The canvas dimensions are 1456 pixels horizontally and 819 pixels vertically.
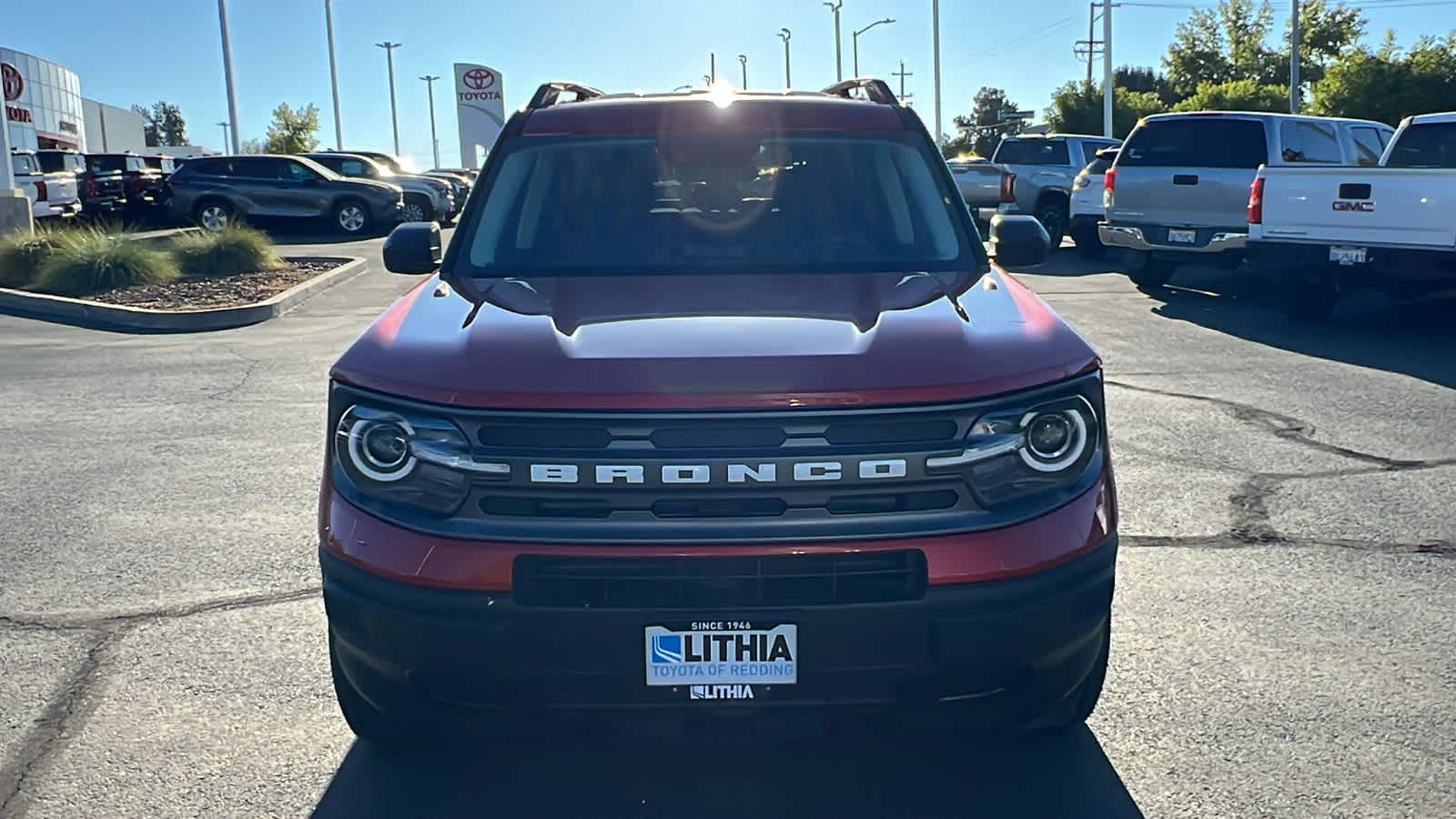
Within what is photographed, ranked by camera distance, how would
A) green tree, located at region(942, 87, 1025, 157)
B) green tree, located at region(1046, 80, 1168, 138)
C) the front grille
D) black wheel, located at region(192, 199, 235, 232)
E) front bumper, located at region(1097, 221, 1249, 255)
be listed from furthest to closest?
green tree, located at region(942, 87, 1025, 157)
green tree, located at region(1046, 80, 1168, 138)
black wheel, located at region(192, 199, 235, 232)
front bumper, located at region(1097, 221, 1249, 255)
the front grille

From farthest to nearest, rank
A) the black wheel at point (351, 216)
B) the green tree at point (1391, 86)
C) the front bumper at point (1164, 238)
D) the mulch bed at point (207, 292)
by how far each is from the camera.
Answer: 1. the green tree at point (1391, 86)
2. the black wheel at point (351, 216)
3. the mulch bed at point (207, 292)
4. the front bumper at point (1164, 238)

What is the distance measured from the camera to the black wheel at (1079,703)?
10.5 feet

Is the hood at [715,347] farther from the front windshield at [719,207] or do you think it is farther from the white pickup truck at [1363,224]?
the white pickup truck at [1363,224]

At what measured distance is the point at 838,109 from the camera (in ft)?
14.7

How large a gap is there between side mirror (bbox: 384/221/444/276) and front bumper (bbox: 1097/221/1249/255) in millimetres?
10826

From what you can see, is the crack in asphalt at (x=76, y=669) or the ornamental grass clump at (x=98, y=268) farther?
the ornamental grass clump at (x=98, y=268)

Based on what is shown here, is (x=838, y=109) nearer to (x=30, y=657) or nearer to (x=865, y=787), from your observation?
(x=865, y=787)

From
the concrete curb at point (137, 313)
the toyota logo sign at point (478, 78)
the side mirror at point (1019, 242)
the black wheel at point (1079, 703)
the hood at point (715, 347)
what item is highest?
the toyota logo sign at point (478, 78)

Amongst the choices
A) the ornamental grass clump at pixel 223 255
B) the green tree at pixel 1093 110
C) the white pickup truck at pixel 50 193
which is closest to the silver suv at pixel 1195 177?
the ornamental grass clump at pixel 223 255

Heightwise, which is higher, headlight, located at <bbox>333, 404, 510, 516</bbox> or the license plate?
headlight, located at <bbox>333, 404, 510, 516</bbox>

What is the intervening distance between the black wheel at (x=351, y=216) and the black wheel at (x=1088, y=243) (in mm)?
13895

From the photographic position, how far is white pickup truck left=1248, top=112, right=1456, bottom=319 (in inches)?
406

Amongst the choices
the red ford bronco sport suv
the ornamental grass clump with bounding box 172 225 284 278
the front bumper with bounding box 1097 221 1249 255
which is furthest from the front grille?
the ornamental grass clump with bounding box 172 225 284 278

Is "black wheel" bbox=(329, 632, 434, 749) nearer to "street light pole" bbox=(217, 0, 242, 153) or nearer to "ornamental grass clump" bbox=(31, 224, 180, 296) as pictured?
"ornamental grass clump" bbox=(31, 224, 180, 296)
